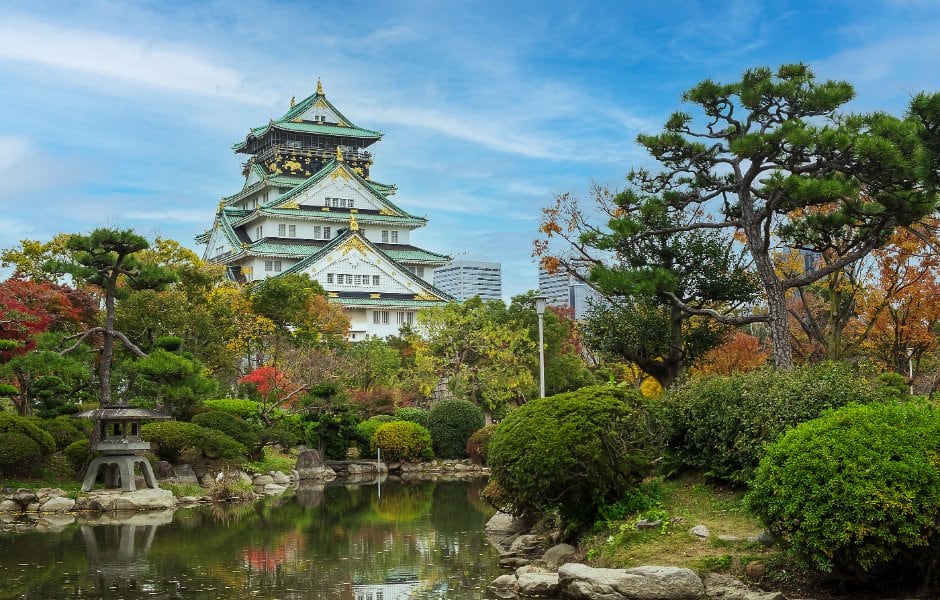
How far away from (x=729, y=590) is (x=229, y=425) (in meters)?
16.7

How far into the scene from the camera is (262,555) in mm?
13023

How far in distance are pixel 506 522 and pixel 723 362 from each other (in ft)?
51.6

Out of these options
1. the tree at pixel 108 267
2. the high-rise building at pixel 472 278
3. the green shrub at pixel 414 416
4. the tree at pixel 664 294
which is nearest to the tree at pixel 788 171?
the tree at pixel 664 294

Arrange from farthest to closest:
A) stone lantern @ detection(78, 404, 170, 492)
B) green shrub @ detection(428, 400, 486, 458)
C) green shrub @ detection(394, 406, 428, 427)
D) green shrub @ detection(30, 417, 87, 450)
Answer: green shrub @ detection(394, 406, 428, 427) < green shrub @ detection(428, 400, 486, 458) < green shrub @ detection(30, 417, 87, 450) < stone lantern @ detection(78, 404, 170, 492)

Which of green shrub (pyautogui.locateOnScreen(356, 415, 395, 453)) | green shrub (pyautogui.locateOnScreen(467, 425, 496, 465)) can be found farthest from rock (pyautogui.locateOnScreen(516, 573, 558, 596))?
green shrub (pyautogui.locateOnScreen(356, 415, 395, 453))

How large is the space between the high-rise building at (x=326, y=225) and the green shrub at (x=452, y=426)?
18.4 m

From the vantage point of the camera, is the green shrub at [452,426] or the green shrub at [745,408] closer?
the green shrub at [745,408]

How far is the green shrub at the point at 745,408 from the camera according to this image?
36.3ft

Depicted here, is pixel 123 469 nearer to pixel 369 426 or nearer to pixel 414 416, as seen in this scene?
pixel 369 426

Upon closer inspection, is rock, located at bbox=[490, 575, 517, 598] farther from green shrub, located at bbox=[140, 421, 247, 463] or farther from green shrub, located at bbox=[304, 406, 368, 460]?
green shrub, located at bbox=[304, 406, 368, 460]

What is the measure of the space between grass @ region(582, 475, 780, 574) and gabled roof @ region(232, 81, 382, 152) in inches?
1989

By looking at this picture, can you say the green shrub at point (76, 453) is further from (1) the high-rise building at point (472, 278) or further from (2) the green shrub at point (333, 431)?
(1) the high-rise building at point (472, 278)

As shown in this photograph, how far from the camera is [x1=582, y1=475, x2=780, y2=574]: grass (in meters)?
9.66

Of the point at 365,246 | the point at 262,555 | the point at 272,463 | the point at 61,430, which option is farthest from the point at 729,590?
the point at 365,246
